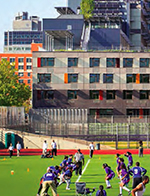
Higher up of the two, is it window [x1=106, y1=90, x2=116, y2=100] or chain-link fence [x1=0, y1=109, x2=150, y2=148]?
window [x1=106, y1=90, x2=116, y2=100]

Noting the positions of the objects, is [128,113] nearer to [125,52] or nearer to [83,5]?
[125,52]

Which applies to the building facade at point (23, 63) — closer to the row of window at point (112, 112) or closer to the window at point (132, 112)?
the row of window at point (112, 112)

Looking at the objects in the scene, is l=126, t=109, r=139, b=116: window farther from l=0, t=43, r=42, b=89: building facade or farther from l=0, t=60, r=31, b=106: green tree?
l=0, t=43, r=42, b=89: building facade

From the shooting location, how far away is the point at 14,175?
127ft

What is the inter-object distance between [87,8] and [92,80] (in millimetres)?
33624

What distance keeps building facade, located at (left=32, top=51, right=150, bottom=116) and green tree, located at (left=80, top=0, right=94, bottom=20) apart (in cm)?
3066

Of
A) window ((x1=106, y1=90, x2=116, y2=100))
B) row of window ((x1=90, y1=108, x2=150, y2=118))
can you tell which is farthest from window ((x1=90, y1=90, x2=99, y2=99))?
row of window ((x1=90, y1=108, x2=150, y2=118))

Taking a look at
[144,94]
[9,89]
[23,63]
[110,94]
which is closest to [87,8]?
[9,89]

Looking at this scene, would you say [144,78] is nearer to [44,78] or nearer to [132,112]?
[132,112]

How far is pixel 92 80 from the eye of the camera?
87.2 m

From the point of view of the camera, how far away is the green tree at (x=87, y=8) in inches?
4557

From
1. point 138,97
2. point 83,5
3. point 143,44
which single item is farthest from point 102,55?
point 143,44

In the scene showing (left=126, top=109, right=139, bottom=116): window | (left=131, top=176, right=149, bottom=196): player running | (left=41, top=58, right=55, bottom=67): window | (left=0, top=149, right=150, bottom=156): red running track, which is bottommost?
(left=0, top=149, right=150, bottom=156): red running track

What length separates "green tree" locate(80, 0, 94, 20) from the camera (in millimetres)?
115738
